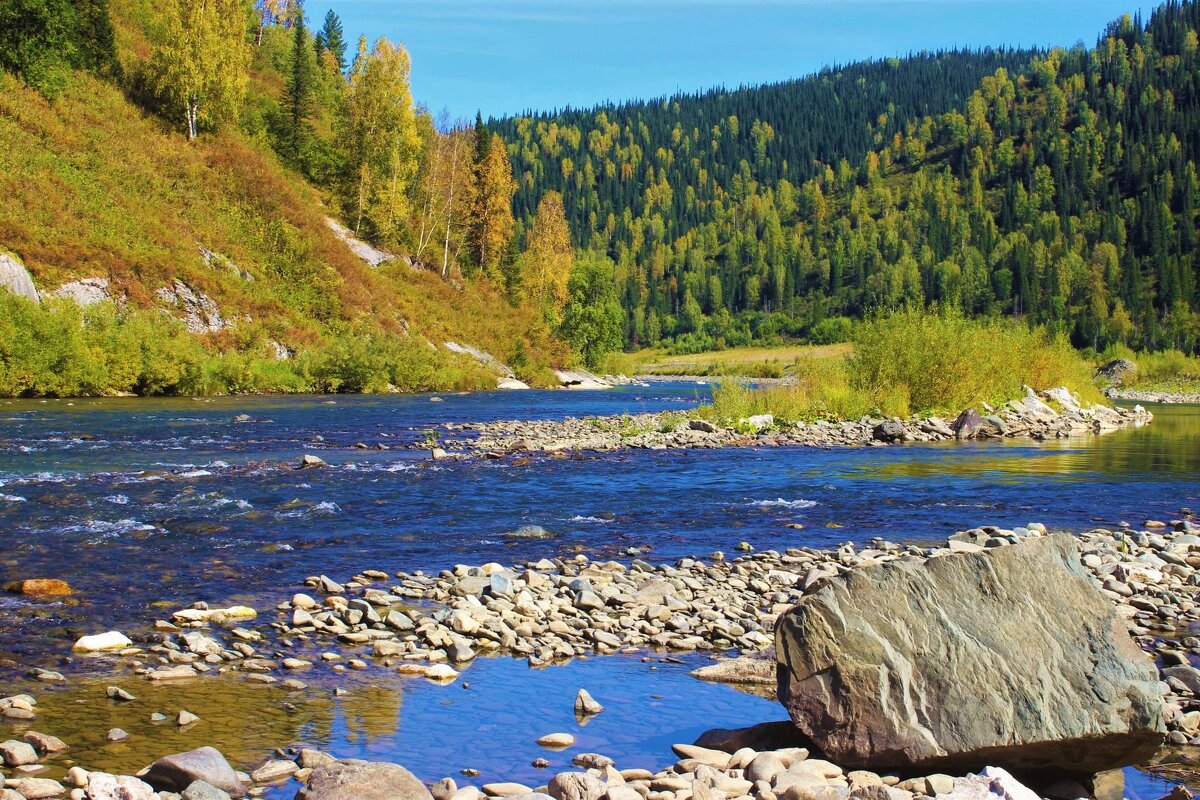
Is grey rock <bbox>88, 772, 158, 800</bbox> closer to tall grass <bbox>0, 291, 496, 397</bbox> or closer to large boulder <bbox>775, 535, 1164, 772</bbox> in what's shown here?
large boulder <bbox>775, 535, 1164, 772</bbox>

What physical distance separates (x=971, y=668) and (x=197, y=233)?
2186 inches

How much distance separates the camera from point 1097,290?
146125 mm

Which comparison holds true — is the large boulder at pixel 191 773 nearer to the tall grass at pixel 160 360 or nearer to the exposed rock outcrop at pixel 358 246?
the tall grass at pixel 160 360

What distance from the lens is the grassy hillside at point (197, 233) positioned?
45.4 m

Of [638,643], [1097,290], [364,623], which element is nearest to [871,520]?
[638,643]

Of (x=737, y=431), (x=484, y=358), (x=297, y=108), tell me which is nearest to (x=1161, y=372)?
(x=484, y=358)

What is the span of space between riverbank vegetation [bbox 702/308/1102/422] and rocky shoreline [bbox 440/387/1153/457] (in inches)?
36.7

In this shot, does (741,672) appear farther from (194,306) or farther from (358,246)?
(358,246)

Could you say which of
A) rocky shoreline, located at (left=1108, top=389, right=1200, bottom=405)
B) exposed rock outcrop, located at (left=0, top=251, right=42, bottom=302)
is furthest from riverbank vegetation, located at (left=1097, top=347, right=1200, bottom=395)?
exposed rock outcrop, located at (left=0, top=251, right=42, bottom=302)

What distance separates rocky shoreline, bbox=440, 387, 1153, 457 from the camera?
28203 millimetres

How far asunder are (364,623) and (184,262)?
45204 millimetres

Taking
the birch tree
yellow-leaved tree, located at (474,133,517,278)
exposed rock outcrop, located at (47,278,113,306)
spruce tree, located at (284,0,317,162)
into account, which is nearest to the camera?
exposed rock outcrop, located at (47,278,113,306)

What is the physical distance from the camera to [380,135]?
72125 mm

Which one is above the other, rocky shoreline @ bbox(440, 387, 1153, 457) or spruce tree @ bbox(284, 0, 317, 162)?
spruce tree @ bbox(284, 0, 317, 162)
